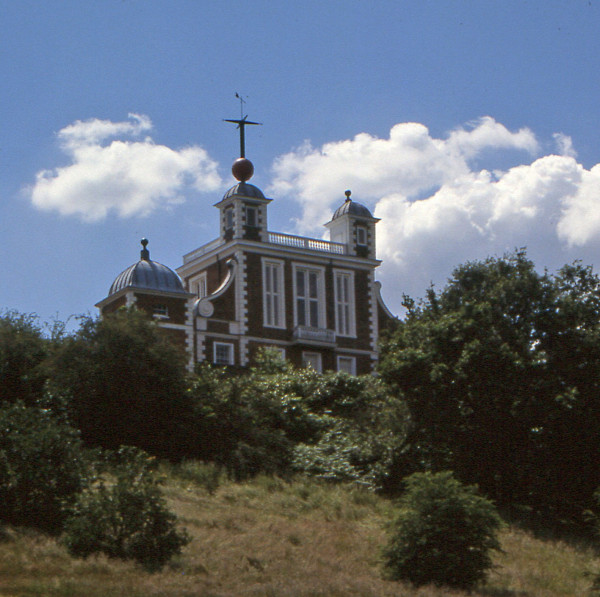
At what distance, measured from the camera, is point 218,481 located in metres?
38.0

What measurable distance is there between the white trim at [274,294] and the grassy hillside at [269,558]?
93.5 feet

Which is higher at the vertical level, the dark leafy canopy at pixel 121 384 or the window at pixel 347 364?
the window at pixel 347 364

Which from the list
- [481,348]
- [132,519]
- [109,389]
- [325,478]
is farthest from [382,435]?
[132,519]

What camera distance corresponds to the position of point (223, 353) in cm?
6375

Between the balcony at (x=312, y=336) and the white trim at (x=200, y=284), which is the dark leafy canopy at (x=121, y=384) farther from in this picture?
the white trim at (x=200, y=284)

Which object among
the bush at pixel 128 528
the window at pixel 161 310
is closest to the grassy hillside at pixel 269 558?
the bush at pixel 128 528

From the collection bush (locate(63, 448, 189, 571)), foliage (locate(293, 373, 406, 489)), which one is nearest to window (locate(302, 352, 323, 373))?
foliage (locate(293, 373, 406, 489))

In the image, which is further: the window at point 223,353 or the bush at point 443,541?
the window at point 223,353

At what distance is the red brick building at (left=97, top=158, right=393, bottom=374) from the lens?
62.8 metres

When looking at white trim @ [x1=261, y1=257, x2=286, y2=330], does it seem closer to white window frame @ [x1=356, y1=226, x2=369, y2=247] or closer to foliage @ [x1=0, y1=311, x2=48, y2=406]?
white window frame @ [x1=356, y1=226, x2=369, y2=247]

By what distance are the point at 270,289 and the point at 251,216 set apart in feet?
14.1

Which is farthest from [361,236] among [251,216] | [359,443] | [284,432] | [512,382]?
[512,382]

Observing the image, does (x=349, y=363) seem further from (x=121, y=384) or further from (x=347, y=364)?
(x=121, y=384)

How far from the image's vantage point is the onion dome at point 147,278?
2402 inches
